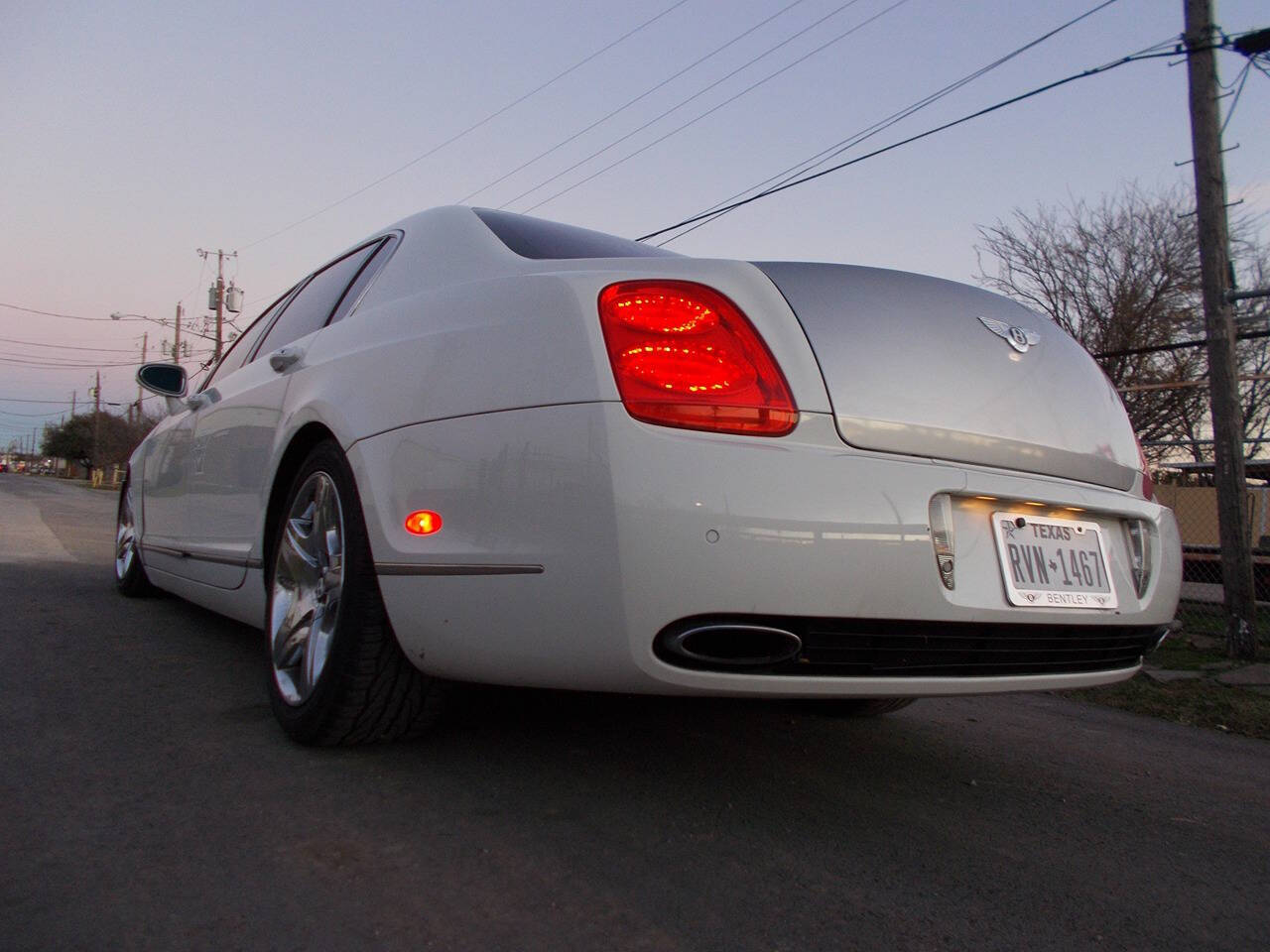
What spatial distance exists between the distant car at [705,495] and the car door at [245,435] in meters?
0.48

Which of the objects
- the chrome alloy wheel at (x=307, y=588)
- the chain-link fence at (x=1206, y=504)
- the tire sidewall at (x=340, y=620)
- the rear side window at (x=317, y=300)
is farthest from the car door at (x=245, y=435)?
the chain-link fence at (x=1206, y=504)

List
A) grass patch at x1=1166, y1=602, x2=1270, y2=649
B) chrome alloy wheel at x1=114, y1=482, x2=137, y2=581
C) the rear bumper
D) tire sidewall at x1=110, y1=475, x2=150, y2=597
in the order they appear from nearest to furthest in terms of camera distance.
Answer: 1. the rear bumper
2. tire sidewall at x1=110, y1=475, x2=150, y2=597
3. chrome alloy wheel at x1=114, y1=482, x2=137, y2=581
4. grass patch at x1=1166, y1=602, x2=1270, y2=649

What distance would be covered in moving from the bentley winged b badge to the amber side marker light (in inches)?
51.5

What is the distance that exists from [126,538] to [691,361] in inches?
174

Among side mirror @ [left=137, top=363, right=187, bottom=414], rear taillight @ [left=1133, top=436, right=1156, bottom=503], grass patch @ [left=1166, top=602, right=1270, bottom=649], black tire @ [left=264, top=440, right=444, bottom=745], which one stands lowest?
grass patch @ [left=1166, top=602, right=1270, bottom=649]

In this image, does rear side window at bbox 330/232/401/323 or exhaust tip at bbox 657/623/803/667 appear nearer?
exhaust tip at bbox 657/623/803/667

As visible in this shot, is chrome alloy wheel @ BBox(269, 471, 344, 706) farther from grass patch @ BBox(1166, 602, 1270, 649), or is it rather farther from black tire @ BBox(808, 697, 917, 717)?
grass patch @ BBox(1166, 602, 1270, 649)

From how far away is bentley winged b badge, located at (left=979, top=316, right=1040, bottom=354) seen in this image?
2.20 m

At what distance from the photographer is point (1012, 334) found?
2.23 metres

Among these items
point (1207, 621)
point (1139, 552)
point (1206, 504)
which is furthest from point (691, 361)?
point (1206, 504)

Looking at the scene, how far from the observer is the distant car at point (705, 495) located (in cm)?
172

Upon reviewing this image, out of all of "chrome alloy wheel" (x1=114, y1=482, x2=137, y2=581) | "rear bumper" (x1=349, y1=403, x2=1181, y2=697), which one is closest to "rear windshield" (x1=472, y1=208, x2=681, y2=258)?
"rear bumper" (x1=349, y1=403, x2=1181, y2=697)

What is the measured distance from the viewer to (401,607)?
207cm

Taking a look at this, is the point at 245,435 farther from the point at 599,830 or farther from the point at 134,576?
the point at 134,576
